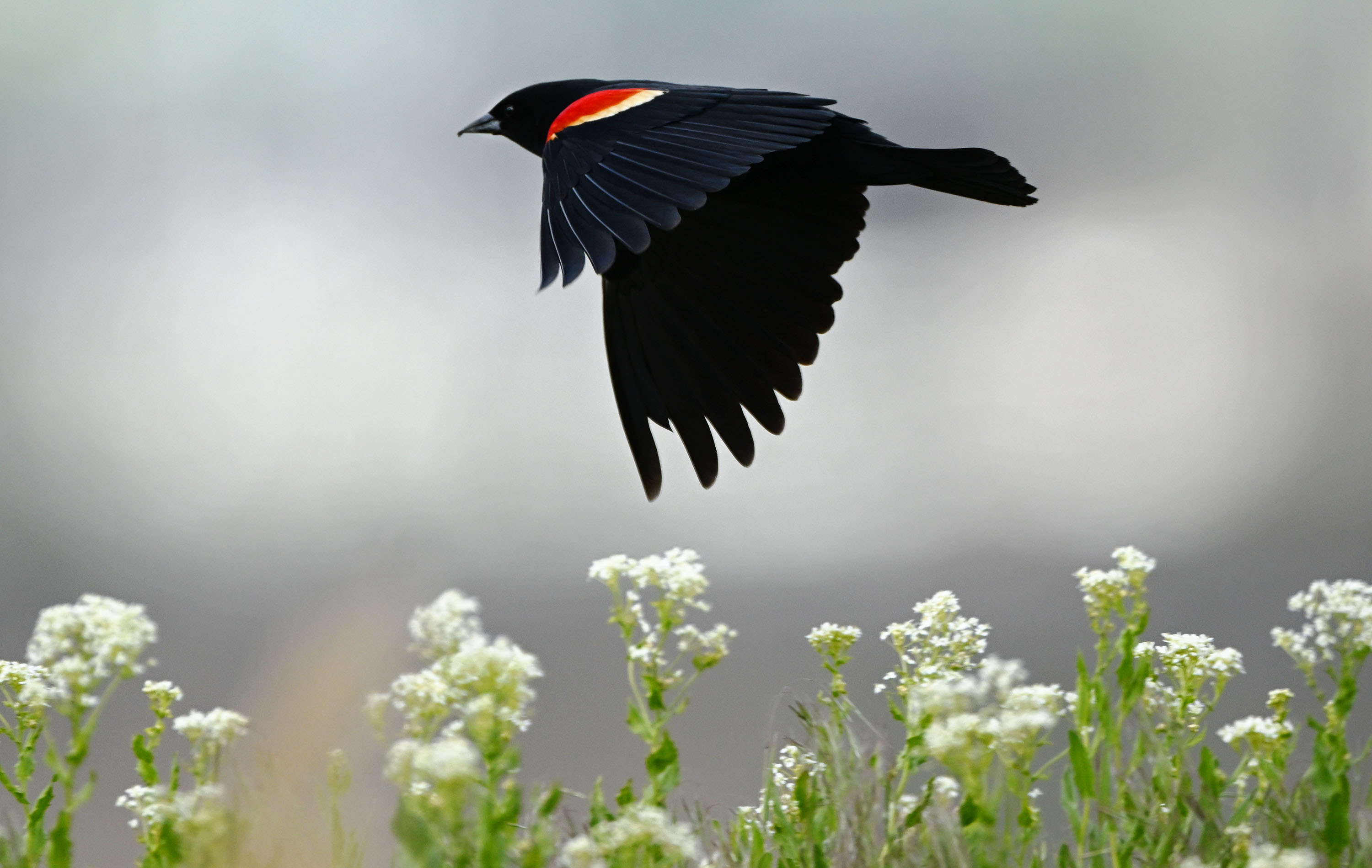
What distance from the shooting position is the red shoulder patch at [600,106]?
2510mm

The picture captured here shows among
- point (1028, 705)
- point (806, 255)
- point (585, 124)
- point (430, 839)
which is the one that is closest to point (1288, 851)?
point (1028, 705)

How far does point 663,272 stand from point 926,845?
1.99 m

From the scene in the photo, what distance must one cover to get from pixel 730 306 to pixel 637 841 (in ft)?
7.24

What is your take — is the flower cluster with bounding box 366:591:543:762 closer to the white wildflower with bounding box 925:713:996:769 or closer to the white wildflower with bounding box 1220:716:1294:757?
the white wildflower with bounding box 925:713:996:769

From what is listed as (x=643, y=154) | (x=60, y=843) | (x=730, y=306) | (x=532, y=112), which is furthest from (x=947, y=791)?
(x=532, y=112)

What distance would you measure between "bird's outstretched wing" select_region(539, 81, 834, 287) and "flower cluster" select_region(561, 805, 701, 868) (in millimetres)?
1036

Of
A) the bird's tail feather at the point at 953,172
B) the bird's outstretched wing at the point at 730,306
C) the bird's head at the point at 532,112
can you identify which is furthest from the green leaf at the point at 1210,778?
the bird's head at the point at 532,112

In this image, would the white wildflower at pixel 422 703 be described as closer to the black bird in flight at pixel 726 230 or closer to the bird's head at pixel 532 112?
the black bird in flight at pixel 726 230

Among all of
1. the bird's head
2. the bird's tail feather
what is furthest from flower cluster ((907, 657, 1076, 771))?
the bird's head

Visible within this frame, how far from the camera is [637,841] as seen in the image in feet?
2.87

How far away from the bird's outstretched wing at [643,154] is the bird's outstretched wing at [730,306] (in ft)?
1.33

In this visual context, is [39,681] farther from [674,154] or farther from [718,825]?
[674,154]

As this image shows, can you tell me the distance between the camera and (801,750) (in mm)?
1672

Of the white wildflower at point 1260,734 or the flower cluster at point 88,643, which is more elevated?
the flower cluster at point 88,643
